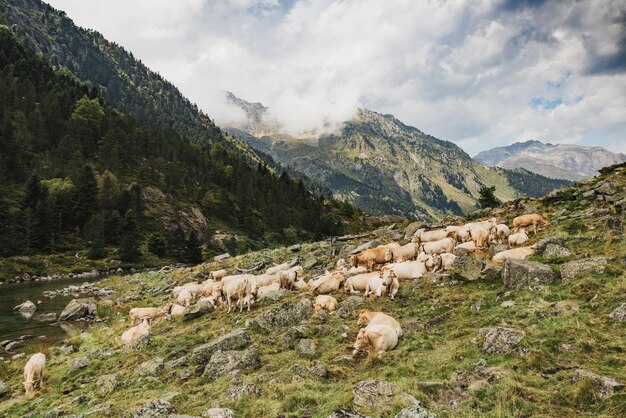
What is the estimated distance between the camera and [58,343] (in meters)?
23.2

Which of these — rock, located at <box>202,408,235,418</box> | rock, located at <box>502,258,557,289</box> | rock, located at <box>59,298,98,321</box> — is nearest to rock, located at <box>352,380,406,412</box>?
rock, located at <box>202,408,235,418</box>

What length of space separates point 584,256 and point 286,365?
13022 mm

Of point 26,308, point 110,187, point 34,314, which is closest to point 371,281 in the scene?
point 34,314

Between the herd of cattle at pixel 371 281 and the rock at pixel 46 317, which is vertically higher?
the herd of cattle at pixel 371 281

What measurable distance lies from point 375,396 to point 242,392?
11.2ft

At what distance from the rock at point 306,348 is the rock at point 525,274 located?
26.0 ft

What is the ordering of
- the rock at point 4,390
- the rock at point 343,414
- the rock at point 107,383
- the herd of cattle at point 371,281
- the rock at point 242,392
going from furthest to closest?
the rock at point 4,390 < the herd of cattle at point 371,281 < the rock at point 107,383 < the rock at point 242,392 < the rock at point 343,414

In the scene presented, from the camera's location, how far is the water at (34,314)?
2683cm

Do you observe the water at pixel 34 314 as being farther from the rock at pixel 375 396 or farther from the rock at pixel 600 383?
the rock at pixel 600 383

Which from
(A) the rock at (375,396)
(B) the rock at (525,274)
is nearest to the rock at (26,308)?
(A) the rock at (375,396)

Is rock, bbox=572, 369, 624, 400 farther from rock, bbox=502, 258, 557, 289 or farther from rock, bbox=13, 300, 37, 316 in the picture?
rock, bbox=13, 300, 37, 316

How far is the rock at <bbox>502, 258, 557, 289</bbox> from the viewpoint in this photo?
45.5 feet

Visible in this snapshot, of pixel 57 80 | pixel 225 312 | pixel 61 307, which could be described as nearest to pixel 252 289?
pixel 225 312

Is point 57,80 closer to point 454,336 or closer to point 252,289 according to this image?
point 252,289
